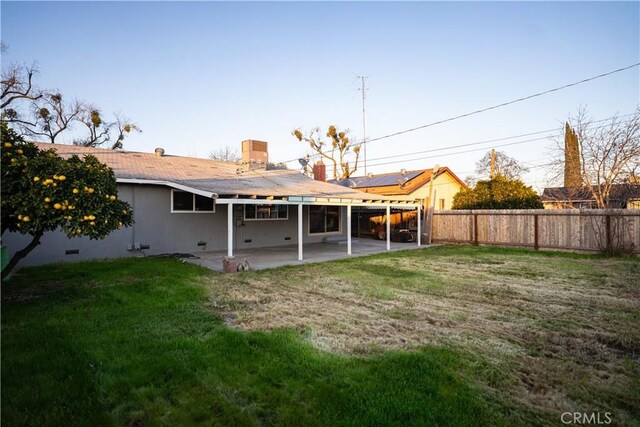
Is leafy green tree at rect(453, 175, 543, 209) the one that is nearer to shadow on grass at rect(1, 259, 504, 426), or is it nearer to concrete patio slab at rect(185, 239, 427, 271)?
concrete patio slab at rect(185, 239, 427, 271)

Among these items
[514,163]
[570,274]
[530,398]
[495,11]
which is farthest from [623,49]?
[514,163]

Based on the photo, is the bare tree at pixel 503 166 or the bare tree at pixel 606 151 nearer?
the bare tree at pixel 606 151

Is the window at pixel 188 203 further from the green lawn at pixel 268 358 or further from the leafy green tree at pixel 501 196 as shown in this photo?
the leafy green tree at pixel 501 196

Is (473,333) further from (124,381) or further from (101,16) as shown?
(101,16)

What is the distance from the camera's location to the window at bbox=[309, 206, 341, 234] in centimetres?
1622

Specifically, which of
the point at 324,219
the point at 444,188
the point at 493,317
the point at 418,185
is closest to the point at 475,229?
the point at 324,219

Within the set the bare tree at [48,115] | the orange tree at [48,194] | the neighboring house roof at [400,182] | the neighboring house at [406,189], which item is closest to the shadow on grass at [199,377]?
the orange tree at [48,194]

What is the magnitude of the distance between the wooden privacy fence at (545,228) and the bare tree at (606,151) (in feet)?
11.8

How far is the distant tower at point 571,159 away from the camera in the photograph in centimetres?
1578

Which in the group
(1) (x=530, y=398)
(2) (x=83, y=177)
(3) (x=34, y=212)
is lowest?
(1) (x=530, y=398)

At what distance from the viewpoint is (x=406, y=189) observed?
23.4m

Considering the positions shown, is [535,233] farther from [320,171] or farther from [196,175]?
[196,175]

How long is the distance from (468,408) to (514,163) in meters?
36.7

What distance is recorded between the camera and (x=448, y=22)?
12.1 metres
